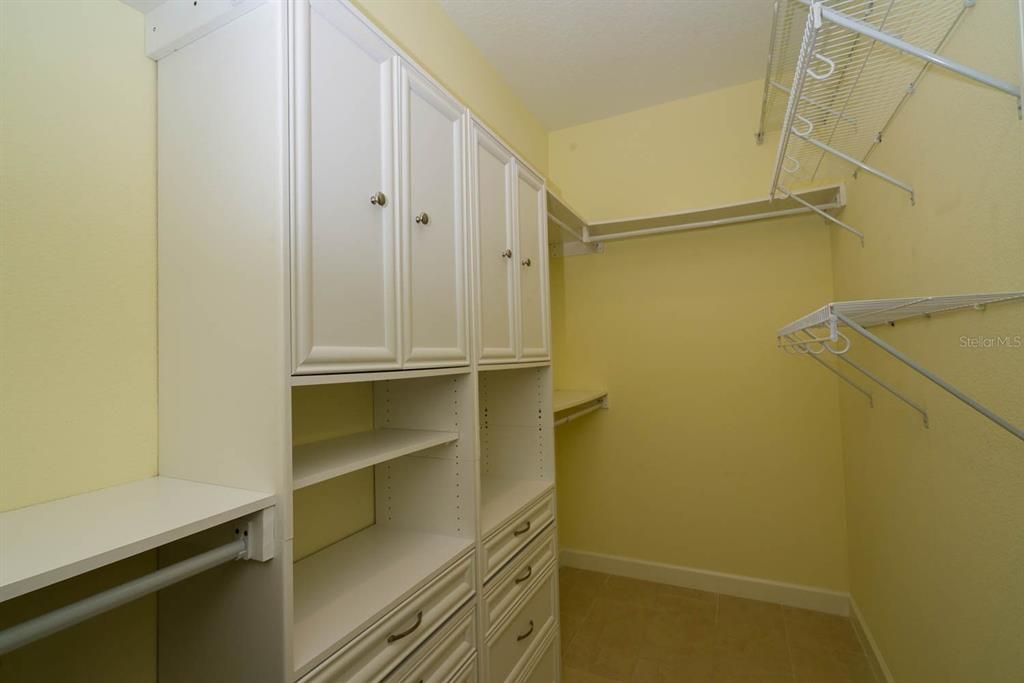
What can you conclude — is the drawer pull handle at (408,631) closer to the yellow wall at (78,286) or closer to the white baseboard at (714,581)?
the yellow wall at (78,286)

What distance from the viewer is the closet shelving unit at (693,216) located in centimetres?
221

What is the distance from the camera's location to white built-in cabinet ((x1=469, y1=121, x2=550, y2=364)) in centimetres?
154

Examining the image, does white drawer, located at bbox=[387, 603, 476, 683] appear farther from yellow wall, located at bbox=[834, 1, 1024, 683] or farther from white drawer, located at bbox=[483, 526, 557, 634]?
yellow wall, located at bbox=[834, 1, 1024, 683]

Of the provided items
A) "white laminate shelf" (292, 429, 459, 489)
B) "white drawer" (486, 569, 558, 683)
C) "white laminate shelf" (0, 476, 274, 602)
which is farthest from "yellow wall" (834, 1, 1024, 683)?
"white laminate shelf" (0, 476, 274, 602)

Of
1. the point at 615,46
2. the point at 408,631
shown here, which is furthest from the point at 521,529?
the point at 615,46

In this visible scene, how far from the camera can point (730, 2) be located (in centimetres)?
200

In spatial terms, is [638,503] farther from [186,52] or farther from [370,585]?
[186,52]

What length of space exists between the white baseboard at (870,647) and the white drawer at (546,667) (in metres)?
1.33

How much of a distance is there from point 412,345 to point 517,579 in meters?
1.04

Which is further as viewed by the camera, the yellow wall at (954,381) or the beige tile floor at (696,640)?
the beige tile floor at (696,640)

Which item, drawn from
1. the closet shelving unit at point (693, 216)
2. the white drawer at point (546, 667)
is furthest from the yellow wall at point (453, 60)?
the white drawer at point (546, 667)

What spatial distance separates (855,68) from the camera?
5.22 ft

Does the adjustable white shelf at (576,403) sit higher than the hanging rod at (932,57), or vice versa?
the hanging rod at (932,57)

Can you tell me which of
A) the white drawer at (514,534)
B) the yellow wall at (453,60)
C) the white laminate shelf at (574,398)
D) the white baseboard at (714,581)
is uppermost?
the yellow wall at (453,60)
